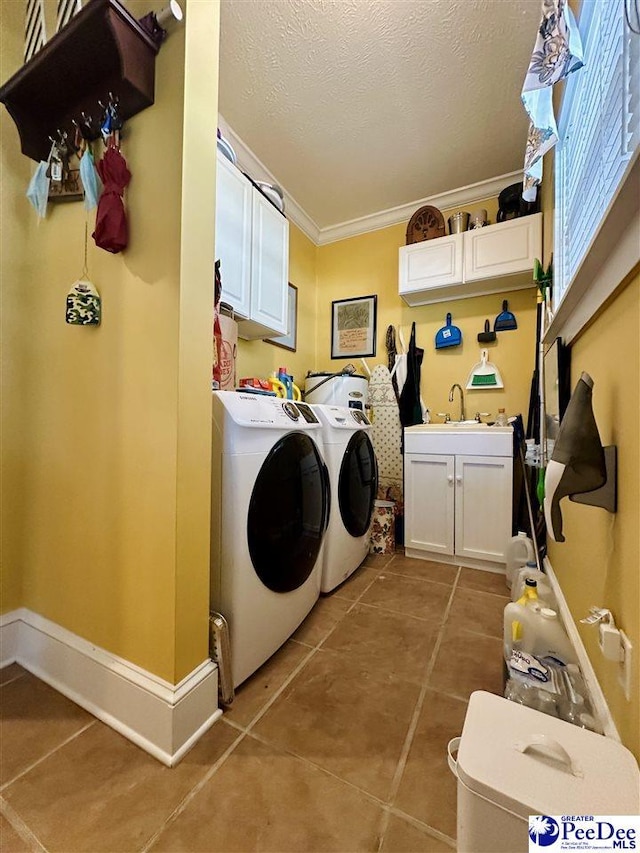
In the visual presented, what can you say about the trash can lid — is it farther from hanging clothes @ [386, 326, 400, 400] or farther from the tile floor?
hanging clothes @ [386, 326, 400, 400]

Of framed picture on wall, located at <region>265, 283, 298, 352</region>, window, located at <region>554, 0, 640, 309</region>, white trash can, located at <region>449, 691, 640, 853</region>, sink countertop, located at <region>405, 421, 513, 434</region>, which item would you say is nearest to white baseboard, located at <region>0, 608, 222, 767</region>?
white trash can, located at <region>449, 691, 640, 853</region>

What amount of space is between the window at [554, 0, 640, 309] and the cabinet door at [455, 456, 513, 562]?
1.03 metres

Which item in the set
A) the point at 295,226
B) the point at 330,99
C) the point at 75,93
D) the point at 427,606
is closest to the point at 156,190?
the point at 75,93

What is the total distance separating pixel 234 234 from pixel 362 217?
1675 millimetres

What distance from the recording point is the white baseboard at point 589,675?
713 millimetres

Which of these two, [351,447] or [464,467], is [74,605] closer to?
[351,447]

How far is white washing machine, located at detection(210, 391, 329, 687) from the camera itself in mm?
1036

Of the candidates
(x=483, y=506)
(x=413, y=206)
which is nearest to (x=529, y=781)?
(x=483, y=506)

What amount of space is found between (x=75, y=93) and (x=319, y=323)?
2320mm

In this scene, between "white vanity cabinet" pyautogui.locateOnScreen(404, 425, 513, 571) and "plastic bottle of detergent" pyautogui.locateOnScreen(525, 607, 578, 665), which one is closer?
"plastic bottle of detergent" pyautogui.locateOnScreen(525, 607, 578, 665)

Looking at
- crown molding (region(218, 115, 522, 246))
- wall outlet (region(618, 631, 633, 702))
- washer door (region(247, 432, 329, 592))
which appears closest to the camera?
wall outlet (region(618, 631, 633, 702))

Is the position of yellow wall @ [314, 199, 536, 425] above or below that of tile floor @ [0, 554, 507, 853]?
above

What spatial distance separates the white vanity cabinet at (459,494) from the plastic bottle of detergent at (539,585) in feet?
1.06

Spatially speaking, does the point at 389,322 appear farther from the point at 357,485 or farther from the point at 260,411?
the point at 260,411
